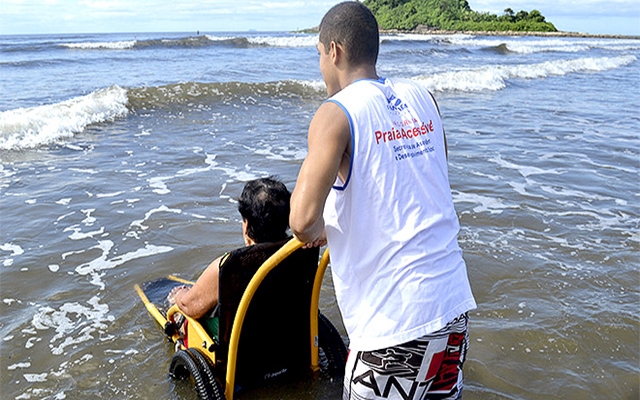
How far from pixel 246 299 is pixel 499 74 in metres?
19.0

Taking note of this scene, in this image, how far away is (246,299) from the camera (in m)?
2.53

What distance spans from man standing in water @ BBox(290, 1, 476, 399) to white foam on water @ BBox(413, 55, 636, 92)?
600 inches

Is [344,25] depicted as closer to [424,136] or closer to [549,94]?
[424,136]

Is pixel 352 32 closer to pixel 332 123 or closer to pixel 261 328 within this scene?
pixel 332 123

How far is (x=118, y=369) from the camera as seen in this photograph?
137 inches

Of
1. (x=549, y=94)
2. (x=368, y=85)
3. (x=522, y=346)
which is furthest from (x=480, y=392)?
(x=549, y=94)

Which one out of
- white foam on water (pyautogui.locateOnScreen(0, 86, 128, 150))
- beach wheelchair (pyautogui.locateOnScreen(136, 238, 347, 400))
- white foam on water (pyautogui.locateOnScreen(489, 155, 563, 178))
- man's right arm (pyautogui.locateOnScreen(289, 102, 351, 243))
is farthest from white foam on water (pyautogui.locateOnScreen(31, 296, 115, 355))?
white foam on water (pyautogui.locateOnScreen(489, 155, 563, 178))

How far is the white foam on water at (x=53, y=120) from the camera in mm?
9102

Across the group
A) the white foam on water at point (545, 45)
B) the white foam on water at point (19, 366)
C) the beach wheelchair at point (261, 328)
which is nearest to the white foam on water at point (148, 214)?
the white foam on water at point (19, 366)

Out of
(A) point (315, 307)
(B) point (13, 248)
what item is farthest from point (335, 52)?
(B) point (13, 248)

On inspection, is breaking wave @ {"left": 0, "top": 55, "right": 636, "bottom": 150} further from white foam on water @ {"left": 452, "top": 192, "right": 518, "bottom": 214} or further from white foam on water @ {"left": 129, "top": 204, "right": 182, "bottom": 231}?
white foam on water @ {"left": 452, "top": 192, "right": 518, "bottom": 214}

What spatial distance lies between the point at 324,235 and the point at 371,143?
498 millimetres

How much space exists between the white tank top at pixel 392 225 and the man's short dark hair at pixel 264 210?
75 cm

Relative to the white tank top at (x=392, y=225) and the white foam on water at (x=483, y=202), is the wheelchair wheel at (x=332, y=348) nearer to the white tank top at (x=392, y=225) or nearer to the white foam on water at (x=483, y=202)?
the white tank top at (x=392, y=225)
